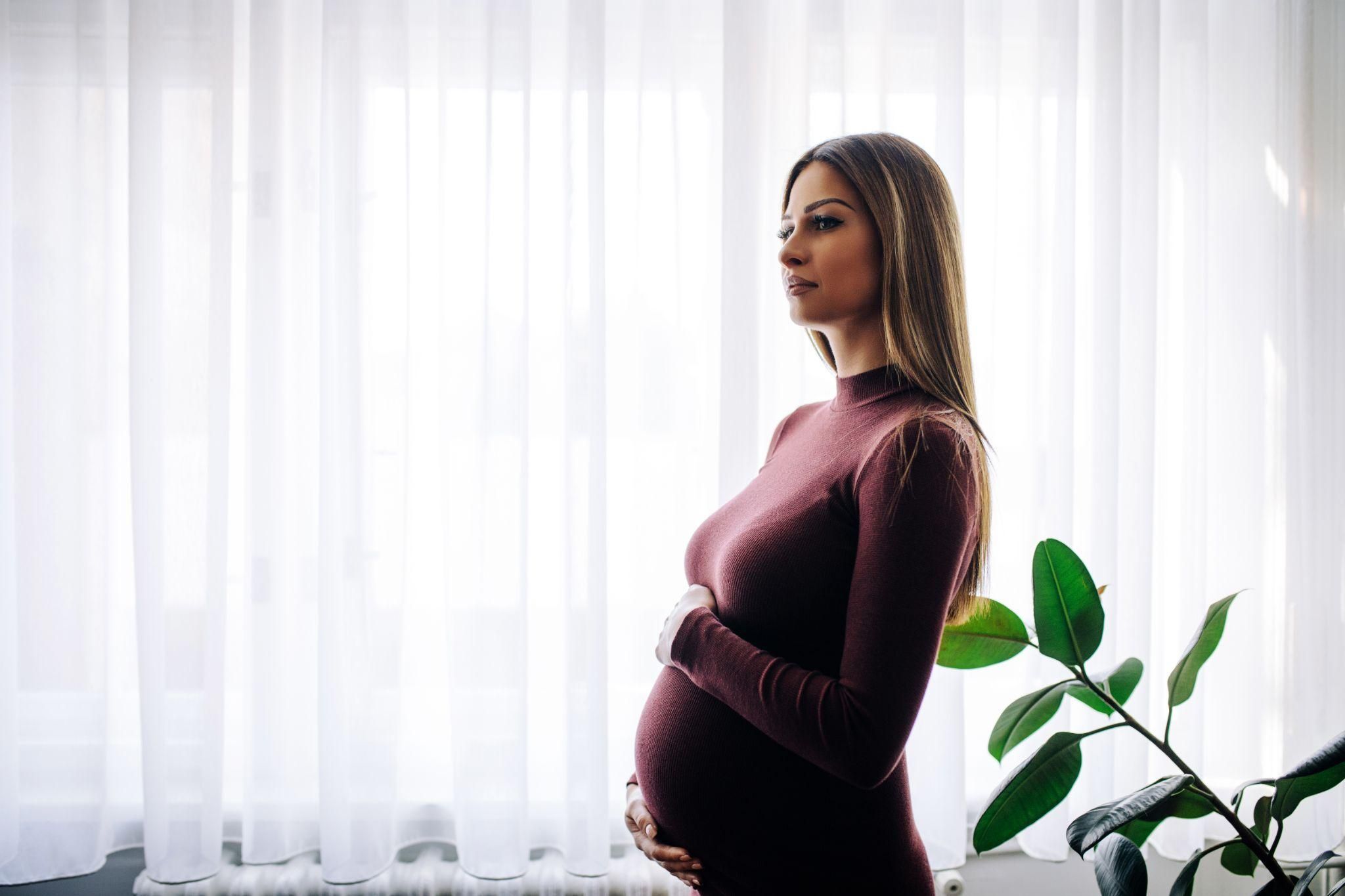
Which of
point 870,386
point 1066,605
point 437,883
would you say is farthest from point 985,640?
point 437,883

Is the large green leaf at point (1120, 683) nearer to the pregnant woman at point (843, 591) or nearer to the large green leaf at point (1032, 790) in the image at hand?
the large green leaf at point (1032, 790)

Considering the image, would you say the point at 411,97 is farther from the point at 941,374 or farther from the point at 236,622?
the point at 941,374

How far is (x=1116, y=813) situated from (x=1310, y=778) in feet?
0.81

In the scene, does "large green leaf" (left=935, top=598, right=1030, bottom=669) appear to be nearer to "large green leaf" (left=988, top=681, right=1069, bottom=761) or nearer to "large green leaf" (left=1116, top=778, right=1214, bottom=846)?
"large green leaf" (left=988, top=681, right=1069, bottom=761)

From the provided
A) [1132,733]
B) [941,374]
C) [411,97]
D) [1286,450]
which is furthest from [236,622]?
[1286,450]

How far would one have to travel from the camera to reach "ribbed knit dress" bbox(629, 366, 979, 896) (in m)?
0.69

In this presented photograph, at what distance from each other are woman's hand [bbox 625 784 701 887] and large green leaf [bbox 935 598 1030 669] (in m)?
0.39

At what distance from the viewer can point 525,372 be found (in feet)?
4.51

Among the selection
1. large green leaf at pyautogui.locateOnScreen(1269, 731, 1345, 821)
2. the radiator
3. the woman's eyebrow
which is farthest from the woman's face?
the radiator

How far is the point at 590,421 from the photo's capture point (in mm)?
1372

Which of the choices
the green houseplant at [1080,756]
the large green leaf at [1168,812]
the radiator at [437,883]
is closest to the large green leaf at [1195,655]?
the green houseplant at [1080,756]

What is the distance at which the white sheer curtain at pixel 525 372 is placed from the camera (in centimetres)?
137

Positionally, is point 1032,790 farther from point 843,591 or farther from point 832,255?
point 832,255

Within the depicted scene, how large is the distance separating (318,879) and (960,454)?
4.46 feet
